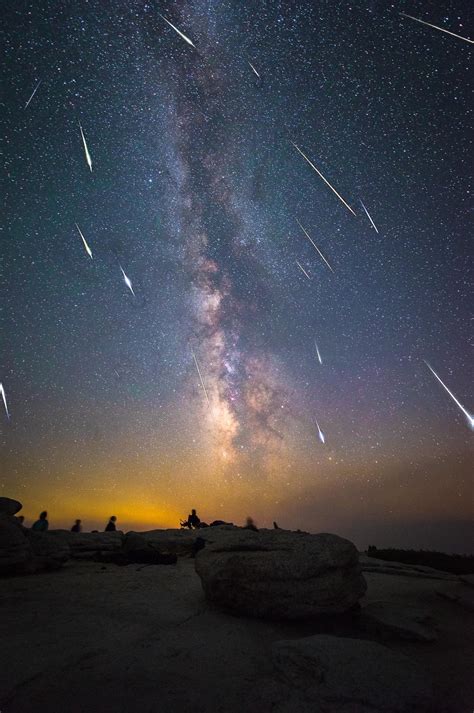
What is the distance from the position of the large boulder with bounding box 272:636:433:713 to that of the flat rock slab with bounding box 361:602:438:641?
68.4 inches

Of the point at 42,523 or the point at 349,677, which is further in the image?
the point at 42,523

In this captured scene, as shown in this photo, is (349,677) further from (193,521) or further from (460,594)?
(193,521)

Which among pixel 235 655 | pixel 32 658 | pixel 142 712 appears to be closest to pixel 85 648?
pixel 32 658

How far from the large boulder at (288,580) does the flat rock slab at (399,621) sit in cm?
48

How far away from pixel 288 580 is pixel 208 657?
258 cm

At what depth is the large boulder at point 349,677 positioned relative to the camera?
4.33 metres

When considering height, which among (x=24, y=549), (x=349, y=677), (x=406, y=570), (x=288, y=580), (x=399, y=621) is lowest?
(x=349, y=677)

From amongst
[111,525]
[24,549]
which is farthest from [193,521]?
[24,549]

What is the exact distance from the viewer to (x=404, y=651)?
247 inches

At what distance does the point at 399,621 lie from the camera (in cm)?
717

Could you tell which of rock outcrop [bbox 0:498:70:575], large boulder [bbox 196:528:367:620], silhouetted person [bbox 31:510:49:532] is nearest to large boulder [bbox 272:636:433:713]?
large boulder [bbox 196:528:367:620]

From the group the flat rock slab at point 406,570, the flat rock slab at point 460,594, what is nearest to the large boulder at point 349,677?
the flat rock slab at point 460,594

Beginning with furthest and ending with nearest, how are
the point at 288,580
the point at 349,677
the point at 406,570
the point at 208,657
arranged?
the point at 406,570 < the point at 288,580 < the point at 208,657 < the point at 349,677

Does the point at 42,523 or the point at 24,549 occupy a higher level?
the point at 42,523
